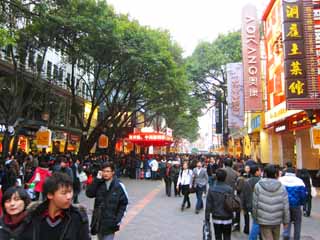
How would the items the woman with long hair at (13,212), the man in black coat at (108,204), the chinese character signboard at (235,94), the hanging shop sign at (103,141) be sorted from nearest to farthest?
the woman with long hair at (13,212), the man in black coat at (108,204), the chinese character signboard at (235,94), the hanging shop sign at (103,141)

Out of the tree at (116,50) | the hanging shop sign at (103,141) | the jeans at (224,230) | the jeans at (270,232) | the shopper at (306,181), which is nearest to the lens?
the jeans at (270,232)

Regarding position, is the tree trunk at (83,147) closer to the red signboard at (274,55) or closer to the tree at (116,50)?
the tree at (116,50)

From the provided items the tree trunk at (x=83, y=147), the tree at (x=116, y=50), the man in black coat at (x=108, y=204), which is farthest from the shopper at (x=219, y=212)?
the tree trunk at (x=83, y=147)

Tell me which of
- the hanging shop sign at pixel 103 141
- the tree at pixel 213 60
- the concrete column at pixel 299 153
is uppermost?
the tree at pixel 213 60

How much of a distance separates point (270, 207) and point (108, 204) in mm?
2449

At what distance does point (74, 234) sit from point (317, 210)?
11801 millimetres

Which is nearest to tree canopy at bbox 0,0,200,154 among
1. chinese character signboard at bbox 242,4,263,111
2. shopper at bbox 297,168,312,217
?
chinese character signboard at bbox 242,4,263,111

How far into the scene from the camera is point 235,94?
29.1m

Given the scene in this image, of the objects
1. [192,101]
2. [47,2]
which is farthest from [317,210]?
[192,101]

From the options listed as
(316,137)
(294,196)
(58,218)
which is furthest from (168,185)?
(58,218)

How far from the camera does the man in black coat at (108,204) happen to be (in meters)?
5.25

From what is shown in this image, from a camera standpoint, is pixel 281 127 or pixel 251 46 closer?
pixel 281 127

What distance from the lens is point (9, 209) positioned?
3.55 metres

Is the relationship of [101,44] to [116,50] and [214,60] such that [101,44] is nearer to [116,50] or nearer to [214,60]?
[116,50]
